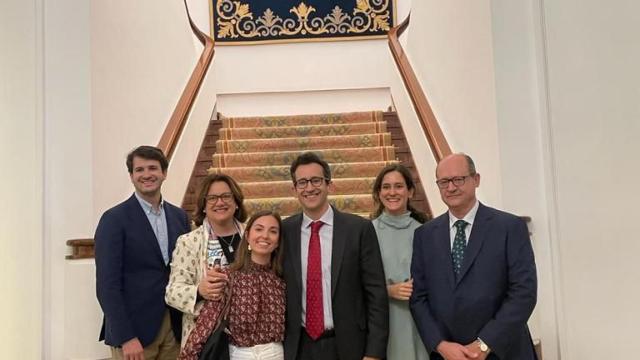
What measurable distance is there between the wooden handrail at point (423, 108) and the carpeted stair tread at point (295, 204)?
0.70 metres

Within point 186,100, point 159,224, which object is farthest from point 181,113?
point 159,224

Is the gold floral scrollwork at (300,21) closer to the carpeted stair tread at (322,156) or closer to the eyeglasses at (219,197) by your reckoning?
the carpeted stair tread at (322,156)

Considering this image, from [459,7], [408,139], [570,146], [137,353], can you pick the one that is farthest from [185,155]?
[570,146]

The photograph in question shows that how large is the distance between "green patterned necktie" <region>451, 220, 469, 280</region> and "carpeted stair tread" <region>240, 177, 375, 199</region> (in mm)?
2539

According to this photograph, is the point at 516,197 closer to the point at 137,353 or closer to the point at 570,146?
the point at 570,146

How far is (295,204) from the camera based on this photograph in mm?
4297

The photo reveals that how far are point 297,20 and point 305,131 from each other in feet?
6.39

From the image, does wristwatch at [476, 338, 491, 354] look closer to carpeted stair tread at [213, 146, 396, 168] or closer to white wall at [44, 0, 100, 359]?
white wall at [44, 0, 100, 359]

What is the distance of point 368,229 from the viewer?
2119 mm

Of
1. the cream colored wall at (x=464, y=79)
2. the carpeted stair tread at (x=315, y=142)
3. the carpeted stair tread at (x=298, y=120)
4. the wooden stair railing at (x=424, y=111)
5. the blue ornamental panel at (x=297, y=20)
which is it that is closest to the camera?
the cream colored wall at (x=464, y=79)

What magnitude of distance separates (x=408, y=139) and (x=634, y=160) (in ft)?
9.77

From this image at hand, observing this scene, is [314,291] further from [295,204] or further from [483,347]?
[295,204]

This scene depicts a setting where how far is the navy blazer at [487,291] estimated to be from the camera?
1905 mm

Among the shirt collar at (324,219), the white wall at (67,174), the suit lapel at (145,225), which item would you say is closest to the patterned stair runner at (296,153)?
the white wall at (67,174)
